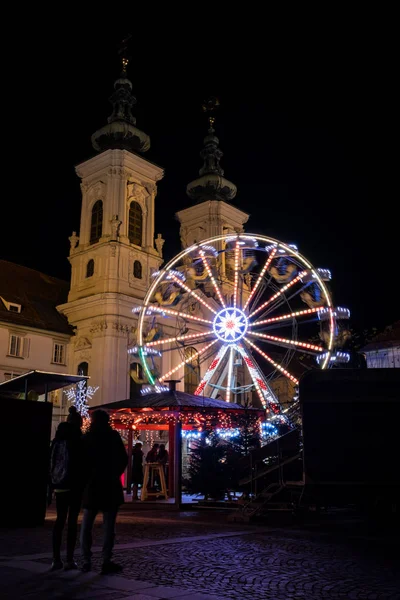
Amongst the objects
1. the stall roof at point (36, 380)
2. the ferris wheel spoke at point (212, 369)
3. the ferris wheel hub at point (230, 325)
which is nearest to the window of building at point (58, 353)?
the ferris wheel spoke at point (212, 369)

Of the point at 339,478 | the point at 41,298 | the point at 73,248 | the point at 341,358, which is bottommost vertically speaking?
the point at 339,478

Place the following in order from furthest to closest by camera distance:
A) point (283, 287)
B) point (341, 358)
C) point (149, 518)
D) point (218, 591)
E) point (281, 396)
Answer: point (281, 396) < point (283, 287) < point (341, 358) < point (149, 518) < point (218, 591)

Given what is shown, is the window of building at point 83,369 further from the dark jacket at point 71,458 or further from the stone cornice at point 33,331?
the dark jacket at point 71,458

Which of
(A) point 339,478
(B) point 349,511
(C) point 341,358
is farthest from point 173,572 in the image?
(C) point 341,358

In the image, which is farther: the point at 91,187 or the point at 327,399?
the point at 91,187

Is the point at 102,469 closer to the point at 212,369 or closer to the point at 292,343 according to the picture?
the point at 292,343

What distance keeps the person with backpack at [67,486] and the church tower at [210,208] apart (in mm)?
48763

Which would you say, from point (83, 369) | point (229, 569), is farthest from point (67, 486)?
point (83, 369)

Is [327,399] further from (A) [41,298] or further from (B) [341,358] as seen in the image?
(A) [41,298]

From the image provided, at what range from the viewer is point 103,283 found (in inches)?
1804

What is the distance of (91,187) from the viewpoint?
49.8 m

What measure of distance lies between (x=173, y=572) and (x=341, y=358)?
20.0m

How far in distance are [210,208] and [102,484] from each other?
167ft

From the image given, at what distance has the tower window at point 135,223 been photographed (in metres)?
48.5
